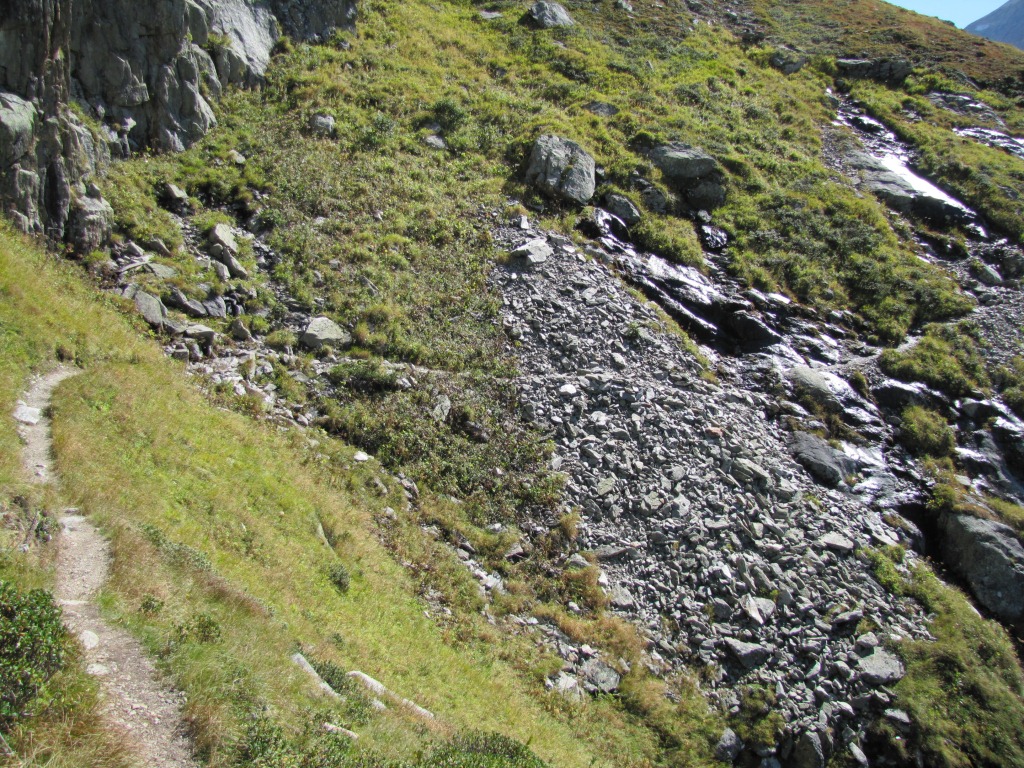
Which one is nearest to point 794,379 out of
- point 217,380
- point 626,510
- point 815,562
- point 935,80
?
point 815,562

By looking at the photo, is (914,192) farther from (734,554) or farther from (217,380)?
(217,380)

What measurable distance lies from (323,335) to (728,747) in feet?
47.4

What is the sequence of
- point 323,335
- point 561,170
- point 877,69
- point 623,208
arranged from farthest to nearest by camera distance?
point 877,69 → point 623,208 → point 561,170 → point 323,335

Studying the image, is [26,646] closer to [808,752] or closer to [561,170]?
[808,752]

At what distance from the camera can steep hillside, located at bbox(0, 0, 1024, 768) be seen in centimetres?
921

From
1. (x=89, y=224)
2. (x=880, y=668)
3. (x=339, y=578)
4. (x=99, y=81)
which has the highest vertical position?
(x=99, y=81)

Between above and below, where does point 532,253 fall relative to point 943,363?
below

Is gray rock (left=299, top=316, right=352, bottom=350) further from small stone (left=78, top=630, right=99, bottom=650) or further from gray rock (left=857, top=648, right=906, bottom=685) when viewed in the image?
gray rock (left=857, top=648, right=906, bottom=685)

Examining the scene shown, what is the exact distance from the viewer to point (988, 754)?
1338cm

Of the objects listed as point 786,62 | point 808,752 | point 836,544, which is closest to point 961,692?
point 836,544

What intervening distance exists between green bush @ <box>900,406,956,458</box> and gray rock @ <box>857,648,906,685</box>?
31.0 ft

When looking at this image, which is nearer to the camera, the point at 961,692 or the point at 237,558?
the point at 237,558

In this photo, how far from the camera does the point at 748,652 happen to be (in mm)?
13953

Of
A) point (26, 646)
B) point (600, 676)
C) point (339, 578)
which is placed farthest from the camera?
point (600, 676)
